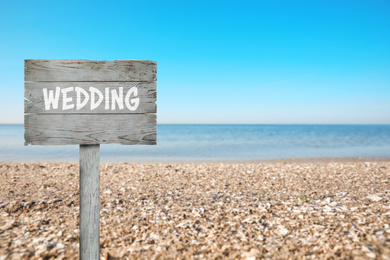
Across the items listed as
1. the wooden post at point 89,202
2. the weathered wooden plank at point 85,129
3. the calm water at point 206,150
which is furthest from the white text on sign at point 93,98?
the calm water at point 206,150

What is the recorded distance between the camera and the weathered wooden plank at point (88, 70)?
312 cm

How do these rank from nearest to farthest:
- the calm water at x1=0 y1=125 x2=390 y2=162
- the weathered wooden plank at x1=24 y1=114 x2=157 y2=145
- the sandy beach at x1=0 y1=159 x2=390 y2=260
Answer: the weathered wooden plank at x1=24 y1=114 x2=157 y2=145
the sandy beach at x1=0 y1=159 x2=390 y2=260
the calm water at x1=0 y1=125 x2=390 y2=162

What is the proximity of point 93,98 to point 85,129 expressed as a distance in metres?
0.42

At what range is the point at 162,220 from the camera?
14.7 ft

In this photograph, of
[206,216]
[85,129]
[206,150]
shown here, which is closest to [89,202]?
[85,129]

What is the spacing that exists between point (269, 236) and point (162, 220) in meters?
1.90

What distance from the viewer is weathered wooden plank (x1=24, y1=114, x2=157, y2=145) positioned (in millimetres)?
3109

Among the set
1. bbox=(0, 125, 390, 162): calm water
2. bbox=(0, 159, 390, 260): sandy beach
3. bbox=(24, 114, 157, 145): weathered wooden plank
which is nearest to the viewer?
bbox=(24, 114, 157, 145): weathered wooden plank

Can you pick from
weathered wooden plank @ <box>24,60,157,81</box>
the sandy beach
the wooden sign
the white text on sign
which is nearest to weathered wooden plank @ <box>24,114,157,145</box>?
the wooden sign

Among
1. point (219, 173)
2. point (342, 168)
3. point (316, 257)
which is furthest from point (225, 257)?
point (342, 168)

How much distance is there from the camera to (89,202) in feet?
10.4

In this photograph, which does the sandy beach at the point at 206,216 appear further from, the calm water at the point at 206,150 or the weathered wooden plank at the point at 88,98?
the calm water at the point at 206,150

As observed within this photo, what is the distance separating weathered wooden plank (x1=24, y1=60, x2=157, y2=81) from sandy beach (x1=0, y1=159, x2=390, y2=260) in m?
2.44

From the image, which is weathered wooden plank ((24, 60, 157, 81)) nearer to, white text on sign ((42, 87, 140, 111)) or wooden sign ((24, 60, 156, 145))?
wooden sign ((24, 60, 156, 145))
